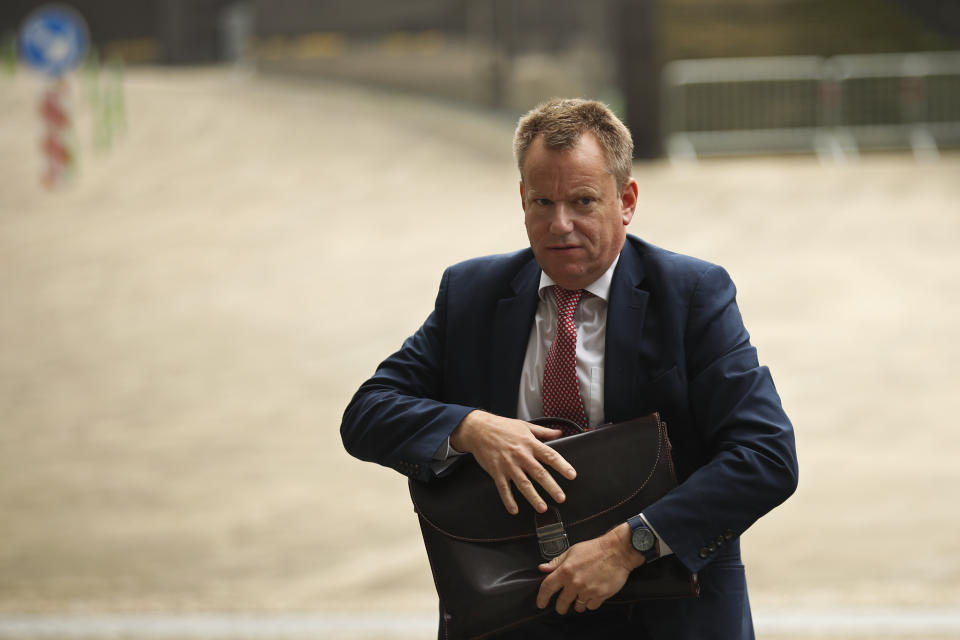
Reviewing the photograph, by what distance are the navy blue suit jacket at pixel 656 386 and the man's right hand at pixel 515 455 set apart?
7 centimetres

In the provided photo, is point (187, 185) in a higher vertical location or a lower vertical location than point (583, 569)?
lower

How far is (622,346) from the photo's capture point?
6.76 feet

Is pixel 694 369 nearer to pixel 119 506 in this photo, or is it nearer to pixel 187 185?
pixel 119 506

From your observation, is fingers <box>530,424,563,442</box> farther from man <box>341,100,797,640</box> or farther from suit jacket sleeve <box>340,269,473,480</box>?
suit jacket sleeve <box>340,269,473,480</box>

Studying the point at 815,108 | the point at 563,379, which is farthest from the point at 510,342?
the point at 815,108

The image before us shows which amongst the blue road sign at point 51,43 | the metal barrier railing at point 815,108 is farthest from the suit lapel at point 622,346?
the metal barrier railing at point 815,108

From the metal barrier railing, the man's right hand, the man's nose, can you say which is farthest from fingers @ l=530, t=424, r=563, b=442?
the metal barrier railing

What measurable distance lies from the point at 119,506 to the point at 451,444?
4623mm

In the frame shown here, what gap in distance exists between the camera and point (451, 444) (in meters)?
2.05

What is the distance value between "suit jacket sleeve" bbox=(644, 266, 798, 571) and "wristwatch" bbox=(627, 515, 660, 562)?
0.02m

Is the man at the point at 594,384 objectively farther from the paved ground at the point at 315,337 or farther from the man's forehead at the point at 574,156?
the paved ground at the point at 315,337

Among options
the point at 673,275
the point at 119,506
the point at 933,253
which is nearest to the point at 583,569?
the point at 673,275

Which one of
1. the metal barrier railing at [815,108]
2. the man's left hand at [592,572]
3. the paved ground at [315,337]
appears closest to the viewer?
the man's left hand at [592,572]

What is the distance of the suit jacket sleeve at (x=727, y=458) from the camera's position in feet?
6.23
